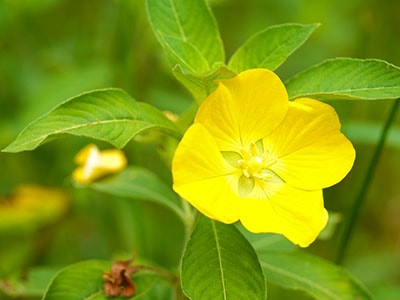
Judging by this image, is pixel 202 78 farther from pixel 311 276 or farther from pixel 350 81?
pixel 311 276

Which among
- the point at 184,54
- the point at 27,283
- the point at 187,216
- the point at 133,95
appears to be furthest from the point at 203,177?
the point at 133,95

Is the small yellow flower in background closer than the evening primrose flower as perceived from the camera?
No

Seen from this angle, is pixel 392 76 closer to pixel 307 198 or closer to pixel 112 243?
pixel 307 198

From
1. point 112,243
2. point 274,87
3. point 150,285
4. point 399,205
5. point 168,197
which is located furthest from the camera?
point 399,205

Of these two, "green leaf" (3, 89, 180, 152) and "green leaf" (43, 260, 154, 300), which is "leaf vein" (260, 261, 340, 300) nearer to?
"green leaf" (43, 260, 154, 300)

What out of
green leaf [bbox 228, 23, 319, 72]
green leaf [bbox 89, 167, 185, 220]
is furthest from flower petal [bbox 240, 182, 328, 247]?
green leaf [bbox 89, 167, 185, 220]

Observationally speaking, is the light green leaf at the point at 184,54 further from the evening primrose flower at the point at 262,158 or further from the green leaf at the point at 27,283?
the green leaf at the point at 27,283

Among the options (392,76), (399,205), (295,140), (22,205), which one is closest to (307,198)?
(295,140)
